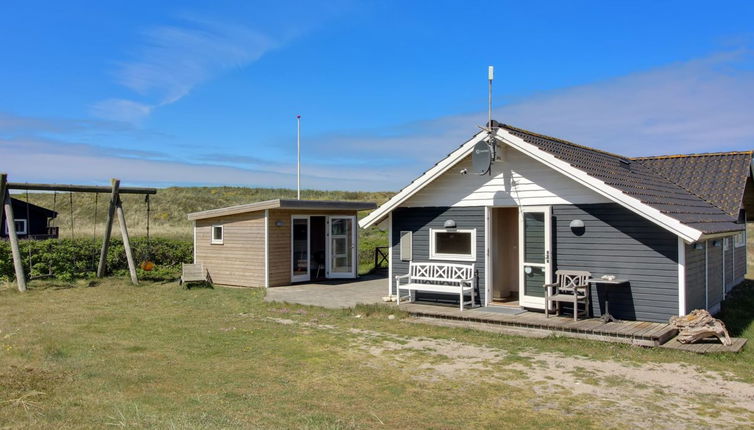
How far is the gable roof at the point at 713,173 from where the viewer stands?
13.1 metres

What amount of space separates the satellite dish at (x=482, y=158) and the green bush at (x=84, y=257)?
11.6 metres

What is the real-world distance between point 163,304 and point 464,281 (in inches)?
278

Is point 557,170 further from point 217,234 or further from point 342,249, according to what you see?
point 217,234

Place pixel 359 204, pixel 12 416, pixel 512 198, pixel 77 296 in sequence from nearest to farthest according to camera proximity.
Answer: pixel 12 416 → pixel 512 198 → pixel 77 296 → pixel 359 204

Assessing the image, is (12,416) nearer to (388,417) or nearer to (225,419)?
(225,419)

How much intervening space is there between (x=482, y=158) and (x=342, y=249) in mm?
8375

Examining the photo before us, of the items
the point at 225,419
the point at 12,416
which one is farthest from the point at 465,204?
the point at 12,416

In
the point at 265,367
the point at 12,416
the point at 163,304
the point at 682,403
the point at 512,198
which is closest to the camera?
the point at 12,416

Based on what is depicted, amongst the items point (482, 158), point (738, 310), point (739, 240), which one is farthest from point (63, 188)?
point (739, 240)

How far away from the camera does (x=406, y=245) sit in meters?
12.8

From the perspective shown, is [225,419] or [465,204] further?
[465,204]

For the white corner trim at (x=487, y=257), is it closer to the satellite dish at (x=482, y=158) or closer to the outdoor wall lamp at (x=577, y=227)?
the satellite dish at (x=482, y=158)

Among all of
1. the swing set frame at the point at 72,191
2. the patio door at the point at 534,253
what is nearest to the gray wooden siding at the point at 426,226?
the patio door at the point at 534,253

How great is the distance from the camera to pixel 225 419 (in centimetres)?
A: 523
